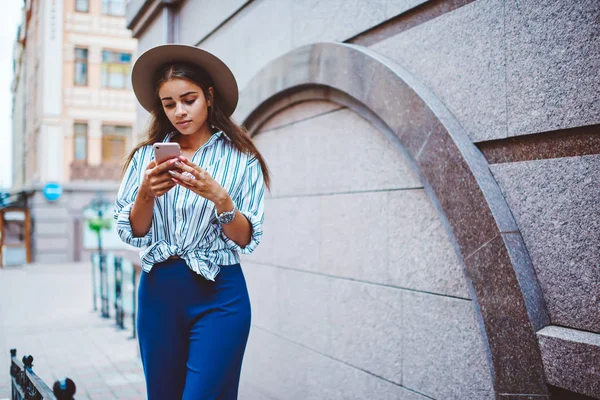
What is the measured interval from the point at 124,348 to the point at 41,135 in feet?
64.8

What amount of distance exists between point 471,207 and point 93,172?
24.3 meters

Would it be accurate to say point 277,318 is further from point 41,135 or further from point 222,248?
point 41,135

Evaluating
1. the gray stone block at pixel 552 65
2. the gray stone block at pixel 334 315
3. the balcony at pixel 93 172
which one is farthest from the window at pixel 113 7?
the gray stone block at pixel 552 65

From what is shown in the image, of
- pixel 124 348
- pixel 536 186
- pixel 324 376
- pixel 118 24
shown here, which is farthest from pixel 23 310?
pixel 118 24

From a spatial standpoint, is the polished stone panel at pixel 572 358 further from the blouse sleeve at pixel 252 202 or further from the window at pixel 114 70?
the window at pixel 114 70

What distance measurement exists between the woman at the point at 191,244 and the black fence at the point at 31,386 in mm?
518

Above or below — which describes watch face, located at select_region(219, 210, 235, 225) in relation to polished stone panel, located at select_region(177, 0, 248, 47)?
below

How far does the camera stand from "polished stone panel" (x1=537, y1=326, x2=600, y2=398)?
1.96 metres

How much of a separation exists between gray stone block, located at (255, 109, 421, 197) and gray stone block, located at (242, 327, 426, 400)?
1168mm

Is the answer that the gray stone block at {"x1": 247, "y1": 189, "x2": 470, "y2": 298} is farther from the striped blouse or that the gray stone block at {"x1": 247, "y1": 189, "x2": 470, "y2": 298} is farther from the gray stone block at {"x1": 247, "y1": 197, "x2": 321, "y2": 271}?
the striped blouse

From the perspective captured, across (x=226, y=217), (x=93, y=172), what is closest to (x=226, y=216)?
(x=226, y=217)

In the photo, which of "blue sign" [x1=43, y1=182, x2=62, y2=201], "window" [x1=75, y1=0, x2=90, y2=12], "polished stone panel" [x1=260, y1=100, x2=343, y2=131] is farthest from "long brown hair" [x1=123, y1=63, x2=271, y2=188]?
"window" [x1=75, y1=0, x2=90, y2=12]

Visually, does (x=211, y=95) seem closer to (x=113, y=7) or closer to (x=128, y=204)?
(x=128, y=204)

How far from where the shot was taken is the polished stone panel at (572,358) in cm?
196
